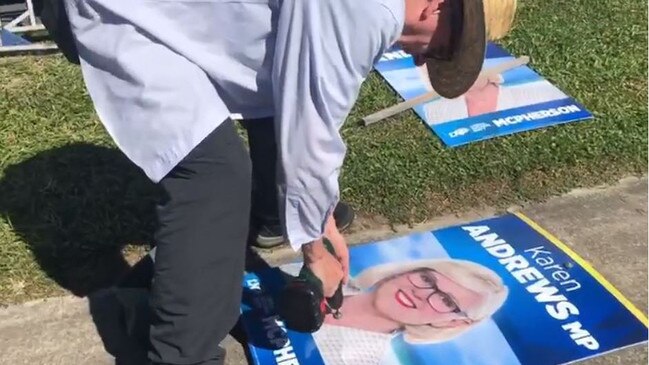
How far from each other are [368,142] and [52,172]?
3.63 ft

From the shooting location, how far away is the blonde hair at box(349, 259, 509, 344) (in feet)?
8.83

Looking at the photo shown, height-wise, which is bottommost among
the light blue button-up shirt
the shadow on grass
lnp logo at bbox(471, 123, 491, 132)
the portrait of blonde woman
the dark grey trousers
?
the shadow on grass

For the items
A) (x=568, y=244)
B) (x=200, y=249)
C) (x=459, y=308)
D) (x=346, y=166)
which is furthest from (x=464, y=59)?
(x=346, y=166)

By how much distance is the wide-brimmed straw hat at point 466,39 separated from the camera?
2.07 metres

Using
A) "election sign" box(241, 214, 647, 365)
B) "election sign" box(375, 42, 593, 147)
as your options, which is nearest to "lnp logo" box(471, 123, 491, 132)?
"election sign" box(375, 42, 593, 147)

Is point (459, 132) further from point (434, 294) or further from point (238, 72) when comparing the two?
point (238, 72)

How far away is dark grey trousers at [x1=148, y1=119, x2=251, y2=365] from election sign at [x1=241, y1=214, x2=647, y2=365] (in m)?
0.31

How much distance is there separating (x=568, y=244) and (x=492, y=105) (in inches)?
32.5

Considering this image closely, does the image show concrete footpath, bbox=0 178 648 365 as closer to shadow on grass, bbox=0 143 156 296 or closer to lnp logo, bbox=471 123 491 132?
shadow on grass, bbox=0 143 156 296

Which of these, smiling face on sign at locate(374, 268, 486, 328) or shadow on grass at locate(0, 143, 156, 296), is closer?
smiling face on sign at locate(374, 268, 486, 328)

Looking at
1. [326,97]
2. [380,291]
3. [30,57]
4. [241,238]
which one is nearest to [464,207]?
[380,291]

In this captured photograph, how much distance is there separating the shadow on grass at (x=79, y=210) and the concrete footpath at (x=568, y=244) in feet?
0.48

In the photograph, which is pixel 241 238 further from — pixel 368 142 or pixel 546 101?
pixel 546 101

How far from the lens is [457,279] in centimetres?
287
